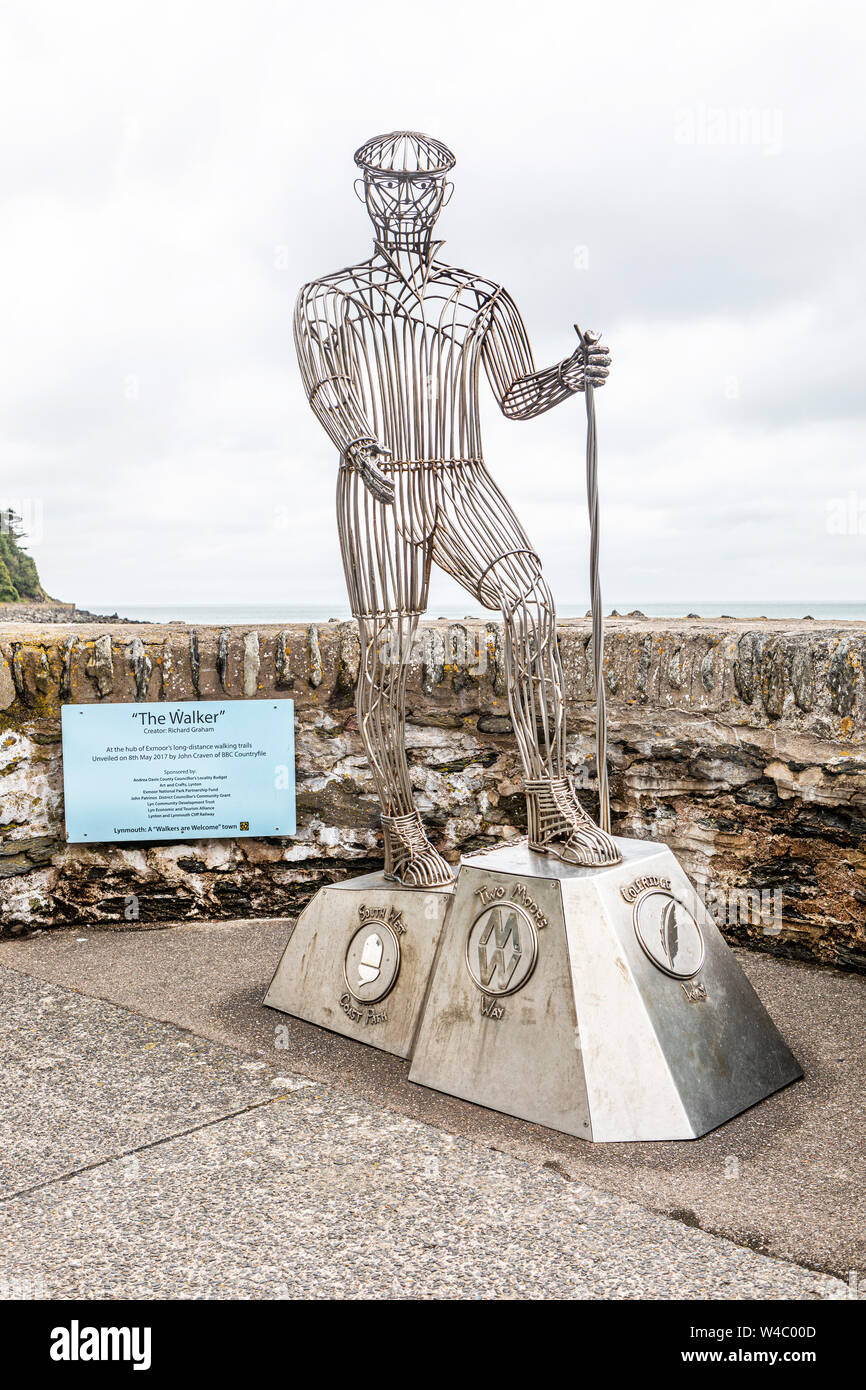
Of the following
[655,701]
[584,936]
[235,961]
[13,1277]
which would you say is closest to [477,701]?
[655,701]

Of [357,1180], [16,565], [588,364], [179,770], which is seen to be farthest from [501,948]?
[16,565]

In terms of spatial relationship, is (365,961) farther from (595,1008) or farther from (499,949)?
(595,1008)

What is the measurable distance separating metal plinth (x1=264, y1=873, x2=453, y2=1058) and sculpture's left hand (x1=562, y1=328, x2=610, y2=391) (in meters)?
1.68

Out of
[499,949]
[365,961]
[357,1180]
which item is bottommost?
[357,1180]

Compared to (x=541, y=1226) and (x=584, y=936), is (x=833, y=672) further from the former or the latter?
(x=541, y=1226)

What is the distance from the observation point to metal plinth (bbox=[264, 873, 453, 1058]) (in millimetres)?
3484

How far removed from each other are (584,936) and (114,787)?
2484mm

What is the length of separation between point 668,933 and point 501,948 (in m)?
0.48

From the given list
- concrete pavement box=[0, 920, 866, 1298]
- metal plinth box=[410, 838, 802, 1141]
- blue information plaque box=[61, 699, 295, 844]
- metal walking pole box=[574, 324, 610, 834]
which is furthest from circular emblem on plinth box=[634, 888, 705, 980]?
blue information plaque box=[61, 699, 295, 844]

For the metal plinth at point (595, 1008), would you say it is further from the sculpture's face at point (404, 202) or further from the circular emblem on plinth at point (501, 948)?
the sculpture's face at point (404, 202)

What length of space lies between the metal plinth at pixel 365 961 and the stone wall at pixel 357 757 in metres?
1.03

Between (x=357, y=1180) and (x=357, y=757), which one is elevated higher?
(x=357, y=757)

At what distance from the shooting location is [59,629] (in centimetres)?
504

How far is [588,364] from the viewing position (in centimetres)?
342
